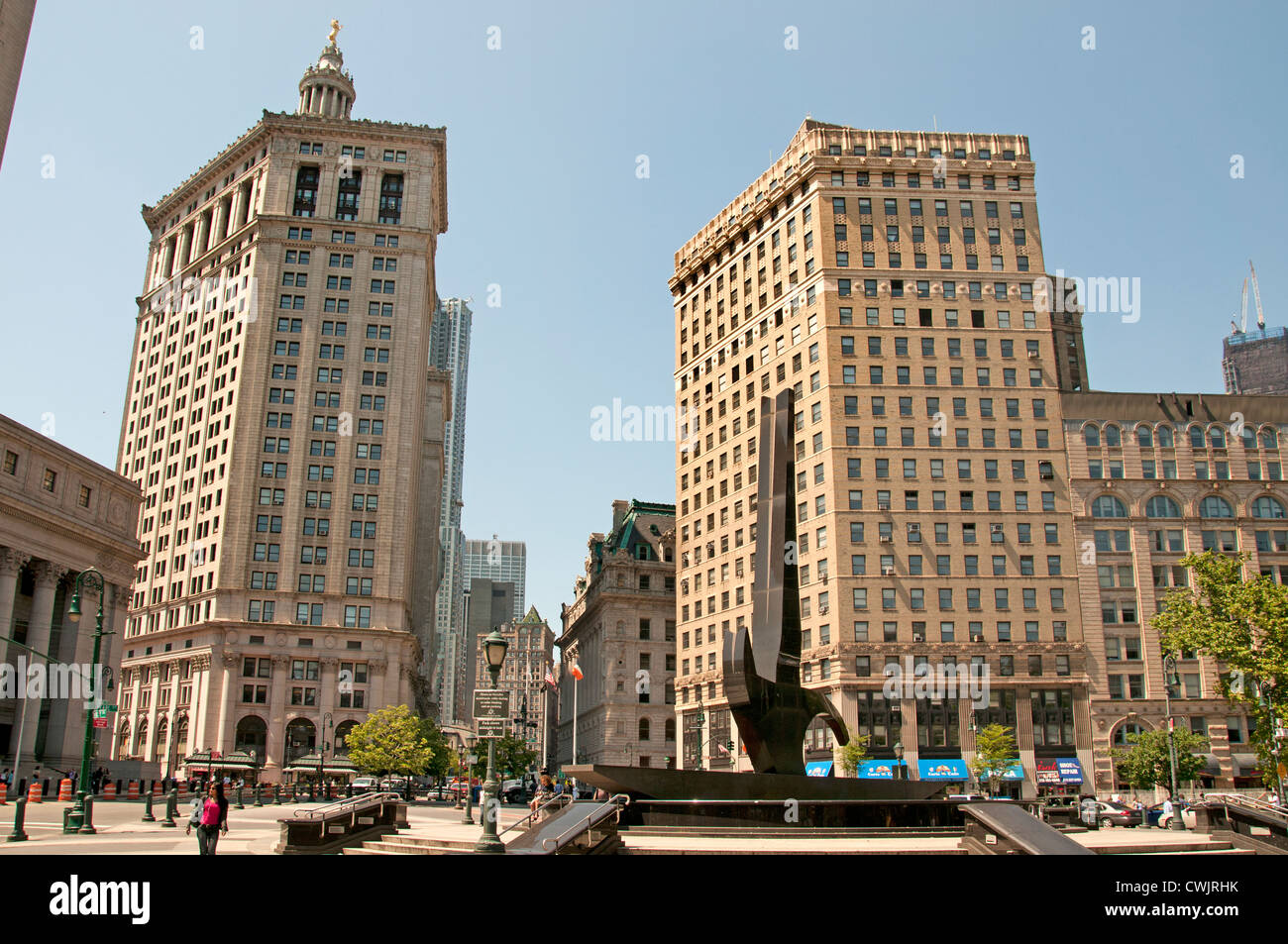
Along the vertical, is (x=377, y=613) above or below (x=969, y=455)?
below

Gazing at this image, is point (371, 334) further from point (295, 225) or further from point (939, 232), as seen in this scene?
point (939, 232)

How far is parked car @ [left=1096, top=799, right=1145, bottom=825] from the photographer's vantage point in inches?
2086

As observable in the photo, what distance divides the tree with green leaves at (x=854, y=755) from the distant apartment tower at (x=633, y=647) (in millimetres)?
31718

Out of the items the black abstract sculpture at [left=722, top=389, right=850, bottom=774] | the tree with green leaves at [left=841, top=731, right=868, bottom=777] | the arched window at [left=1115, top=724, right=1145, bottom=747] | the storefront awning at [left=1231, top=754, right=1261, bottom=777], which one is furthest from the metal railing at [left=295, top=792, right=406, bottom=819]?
the storefront awning at [left=1231, top=754, right=1261, bottom=777]

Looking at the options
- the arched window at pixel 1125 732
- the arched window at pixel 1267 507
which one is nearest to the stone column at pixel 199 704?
the arched window at pixel 1125 732

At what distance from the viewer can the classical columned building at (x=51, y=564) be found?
61875 millimetres

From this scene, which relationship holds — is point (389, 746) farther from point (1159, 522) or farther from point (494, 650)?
point (1159, 522)

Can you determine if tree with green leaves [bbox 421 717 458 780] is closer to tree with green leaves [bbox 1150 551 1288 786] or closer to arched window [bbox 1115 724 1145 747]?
arched window [bbox 1115 724 1145 747]

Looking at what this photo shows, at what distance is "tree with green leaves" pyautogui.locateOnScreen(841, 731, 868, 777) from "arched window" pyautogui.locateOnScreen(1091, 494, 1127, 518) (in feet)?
93.7

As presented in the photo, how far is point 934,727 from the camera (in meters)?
72.4

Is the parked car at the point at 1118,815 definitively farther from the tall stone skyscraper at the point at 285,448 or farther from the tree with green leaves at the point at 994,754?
the tall stone skyscraper at the point at 285,448

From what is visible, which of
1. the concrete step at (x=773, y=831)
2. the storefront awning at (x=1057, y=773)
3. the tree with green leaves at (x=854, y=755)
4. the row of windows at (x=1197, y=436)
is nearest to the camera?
the concrete step at (x=773, y=831)

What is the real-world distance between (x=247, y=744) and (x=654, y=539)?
4899 cm
